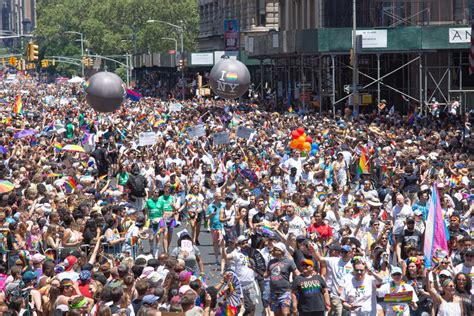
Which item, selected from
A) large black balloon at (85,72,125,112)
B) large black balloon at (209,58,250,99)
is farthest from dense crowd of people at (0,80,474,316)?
large black balloon at (209,58,250,99)

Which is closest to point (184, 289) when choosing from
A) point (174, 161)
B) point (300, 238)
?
point (300, 238)

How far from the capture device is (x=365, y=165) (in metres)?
26.2

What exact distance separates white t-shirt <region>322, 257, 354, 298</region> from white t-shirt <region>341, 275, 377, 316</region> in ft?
2.57

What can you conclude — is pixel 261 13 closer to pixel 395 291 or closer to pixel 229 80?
pixel 229 80

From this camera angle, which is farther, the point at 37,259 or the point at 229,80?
the point at 229,80

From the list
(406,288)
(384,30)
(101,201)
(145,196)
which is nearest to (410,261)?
(406,288)

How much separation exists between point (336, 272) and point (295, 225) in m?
2.63

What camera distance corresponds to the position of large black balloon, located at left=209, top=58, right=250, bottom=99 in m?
33.4

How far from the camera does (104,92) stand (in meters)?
31.2

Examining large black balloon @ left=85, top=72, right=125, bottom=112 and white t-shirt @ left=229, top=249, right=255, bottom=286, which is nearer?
white t-shirt @ left=229, top=249, right=255, bottom=286

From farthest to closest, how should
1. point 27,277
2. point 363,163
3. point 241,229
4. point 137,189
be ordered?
point 363,163, point 137,189, point 241,229, point 27,277

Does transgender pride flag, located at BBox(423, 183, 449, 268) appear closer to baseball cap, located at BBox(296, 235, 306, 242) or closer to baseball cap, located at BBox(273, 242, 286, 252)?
baseball cap, located at BBox(296, 235, 306, 242)

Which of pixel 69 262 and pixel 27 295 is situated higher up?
pixel 69 262

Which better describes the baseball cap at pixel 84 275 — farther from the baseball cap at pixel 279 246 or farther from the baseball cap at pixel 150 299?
the baseball cap at pixel 279 246
